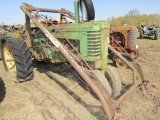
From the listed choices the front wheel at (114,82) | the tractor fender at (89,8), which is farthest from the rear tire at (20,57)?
the front wheel at (114,82)

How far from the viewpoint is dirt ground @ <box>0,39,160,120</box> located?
3332 millimetres

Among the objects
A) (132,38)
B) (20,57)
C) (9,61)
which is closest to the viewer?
(20,57)

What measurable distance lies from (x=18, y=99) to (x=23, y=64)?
2.91ft

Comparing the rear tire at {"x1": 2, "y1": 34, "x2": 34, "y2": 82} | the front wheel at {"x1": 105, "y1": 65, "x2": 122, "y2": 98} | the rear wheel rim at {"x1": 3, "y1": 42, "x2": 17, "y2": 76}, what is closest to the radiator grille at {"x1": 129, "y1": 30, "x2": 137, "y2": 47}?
the front wheel at {"x1": 105, "y1": 65, "x2": 122, "y2": 98}

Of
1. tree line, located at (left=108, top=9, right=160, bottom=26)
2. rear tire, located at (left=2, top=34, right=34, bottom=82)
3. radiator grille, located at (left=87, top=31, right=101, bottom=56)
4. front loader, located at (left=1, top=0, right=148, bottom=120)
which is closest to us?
front loader, located at (left=1, top=0, right=148, bottom=120)

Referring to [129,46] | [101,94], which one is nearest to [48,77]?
[101,94]

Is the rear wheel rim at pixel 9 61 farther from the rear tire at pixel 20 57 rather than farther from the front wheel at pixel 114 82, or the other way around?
the front wheel at pixel 114 82

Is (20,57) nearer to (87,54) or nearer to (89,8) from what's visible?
(87,54)

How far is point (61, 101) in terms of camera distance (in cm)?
385

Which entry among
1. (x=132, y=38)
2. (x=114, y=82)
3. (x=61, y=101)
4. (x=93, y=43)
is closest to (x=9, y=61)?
(x=61, y=101)

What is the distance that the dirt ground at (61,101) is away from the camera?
10.9ft

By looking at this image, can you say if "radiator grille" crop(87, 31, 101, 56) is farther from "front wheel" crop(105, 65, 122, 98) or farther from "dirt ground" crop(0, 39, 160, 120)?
"dirt ground" crop(0, 39, 160, 120)

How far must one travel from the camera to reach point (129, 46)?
7270 millimetres

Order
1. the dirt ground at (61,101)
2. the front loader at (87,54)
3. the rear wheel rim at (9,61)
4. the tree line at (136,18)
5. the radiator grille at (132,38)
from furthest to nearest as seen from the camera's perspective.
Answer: the tree line at (136,18), the radiator grille at (132,38), the rear wheel rim at (9,61), the dirt ground at (61,101), the front loader at (87,54)
